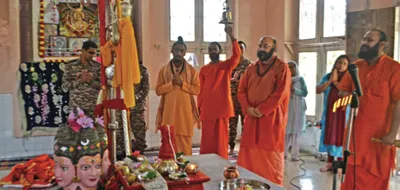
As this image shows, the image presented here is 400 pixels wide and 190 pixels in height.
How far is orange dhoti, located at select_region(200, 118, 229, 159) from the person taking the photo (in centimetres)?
483

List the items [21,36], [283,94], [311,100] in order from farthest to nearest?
[311,100] → [21,36] → [283,94]

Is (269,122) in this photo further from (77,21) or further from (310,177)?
(77,21)

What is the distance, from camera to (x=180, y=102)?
475 cm

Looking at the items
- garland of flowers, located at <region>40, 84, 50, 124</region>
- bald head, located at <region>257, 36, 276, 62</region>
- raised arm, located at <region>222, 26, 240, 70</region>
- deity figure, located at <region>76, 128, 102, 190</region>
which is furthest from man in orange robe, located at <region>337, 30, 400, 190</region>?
garland of flowers, located at <region>40, 84, 50, 124</region>

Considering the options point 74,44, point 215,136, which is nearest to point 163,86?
point 215,136

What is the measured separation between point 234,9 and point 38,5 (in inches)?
128

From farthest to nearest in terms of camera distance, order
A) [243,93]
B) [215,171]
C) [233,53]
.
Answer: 1. [233,53]
2. [243,93]
3. [215,171]

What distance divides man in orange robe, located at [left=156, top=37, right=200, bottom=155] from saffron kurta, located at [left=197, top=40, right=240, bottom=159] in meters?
0.17

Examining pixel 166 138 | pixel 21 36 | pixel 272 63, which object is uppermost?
pixel 21 36

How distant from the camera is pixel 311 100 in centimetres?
645

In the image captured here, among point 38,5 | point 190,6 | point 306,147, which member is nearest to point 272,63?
point 306,147

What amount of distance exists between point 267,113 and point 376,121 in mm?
999

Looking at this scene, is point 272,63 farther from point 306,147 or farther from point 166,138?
point 306,147

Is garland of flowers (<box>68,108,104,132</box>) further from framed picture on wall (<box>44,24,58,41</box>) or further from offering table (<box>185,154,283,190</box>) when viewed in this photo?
framed picture on wall (<box>44,24,58,41</box>)
